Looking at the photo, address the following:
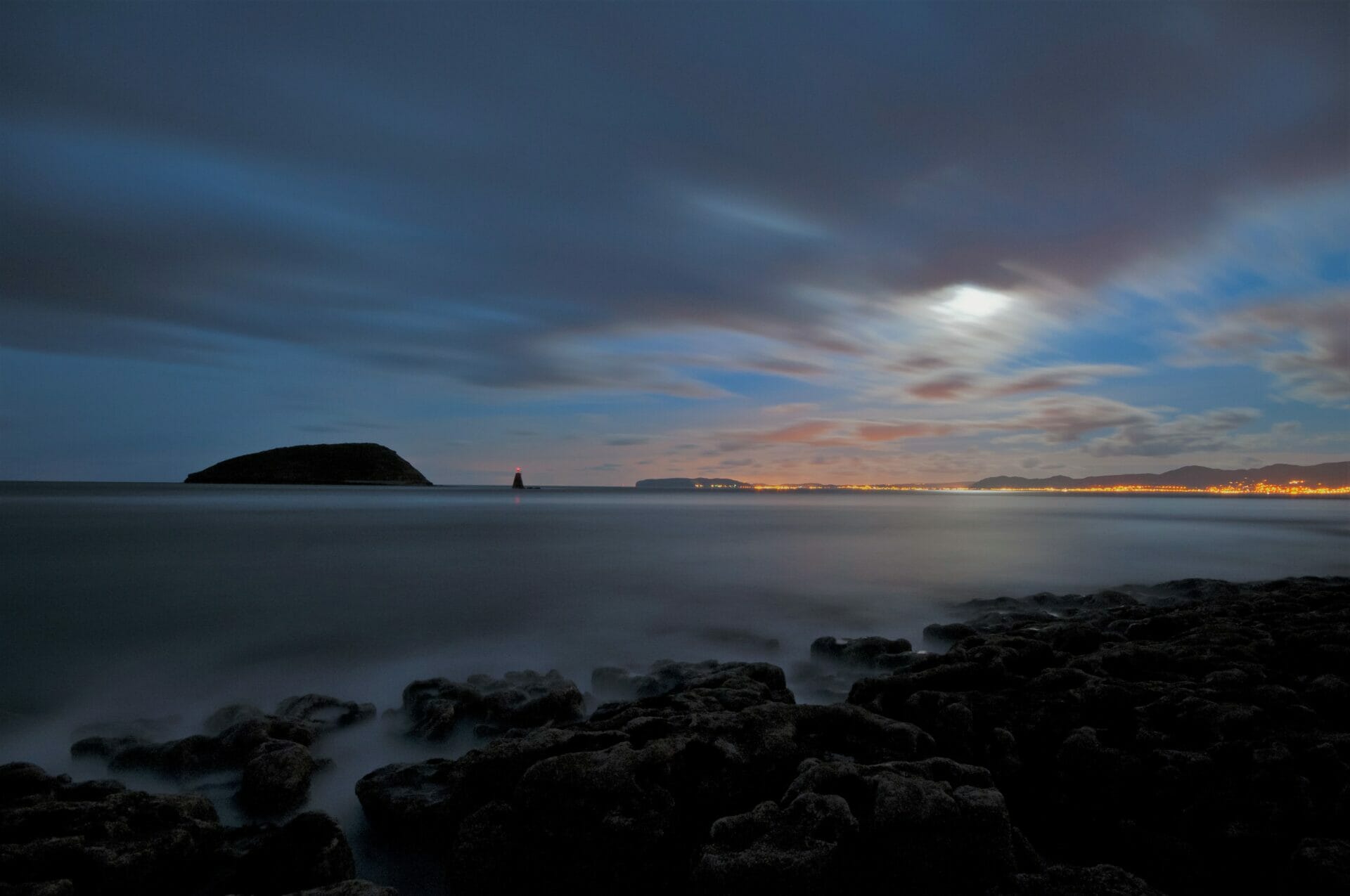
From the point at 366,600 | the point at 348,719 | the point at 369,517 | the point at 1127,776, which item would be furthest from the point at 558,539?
the point at 1127,776

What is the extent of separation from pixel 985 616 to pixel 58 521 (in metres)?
45.8

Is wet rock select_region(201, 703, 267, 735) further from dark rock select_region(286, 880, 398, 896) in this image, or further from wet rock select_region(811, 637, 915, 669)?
wet rock select_region(811, 637, 915, 669)

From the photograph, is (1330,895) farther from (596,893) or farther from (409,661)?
(409,661)

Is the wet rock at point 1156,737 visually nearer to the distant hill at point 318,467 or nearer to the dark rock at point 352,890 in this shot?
the dark rock at point 352,890

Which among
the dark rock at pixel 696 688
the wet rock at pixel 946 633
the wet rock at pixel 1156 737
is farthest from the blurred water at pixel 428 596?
the wet rock at pixel 1156 737

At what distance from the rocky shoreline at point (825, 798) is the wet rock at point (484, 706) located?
0.50m

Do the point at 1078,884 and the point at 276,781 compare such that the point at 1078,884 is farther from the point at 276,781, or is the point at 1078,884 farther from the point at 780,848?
the point at 276,781

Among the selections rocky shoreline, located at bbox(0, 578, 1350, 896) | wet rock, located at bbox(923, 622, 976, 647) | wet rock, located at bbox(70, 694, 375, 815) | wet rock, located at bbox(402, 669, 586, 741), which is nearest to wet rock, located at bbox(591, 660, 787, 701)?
wet rock, located at bbox(402, 669, 586, 741)

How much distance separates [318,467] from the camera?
15875cm

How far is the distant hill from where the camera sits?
157500 mm

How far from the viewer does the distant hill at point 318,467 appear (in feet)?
517

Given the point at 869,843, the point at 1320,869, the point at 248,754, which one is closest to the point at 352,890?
the point at 869,843

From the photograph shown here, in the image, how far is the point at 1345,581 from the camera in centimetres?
1346

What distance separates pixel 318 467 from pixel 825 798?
583ft
